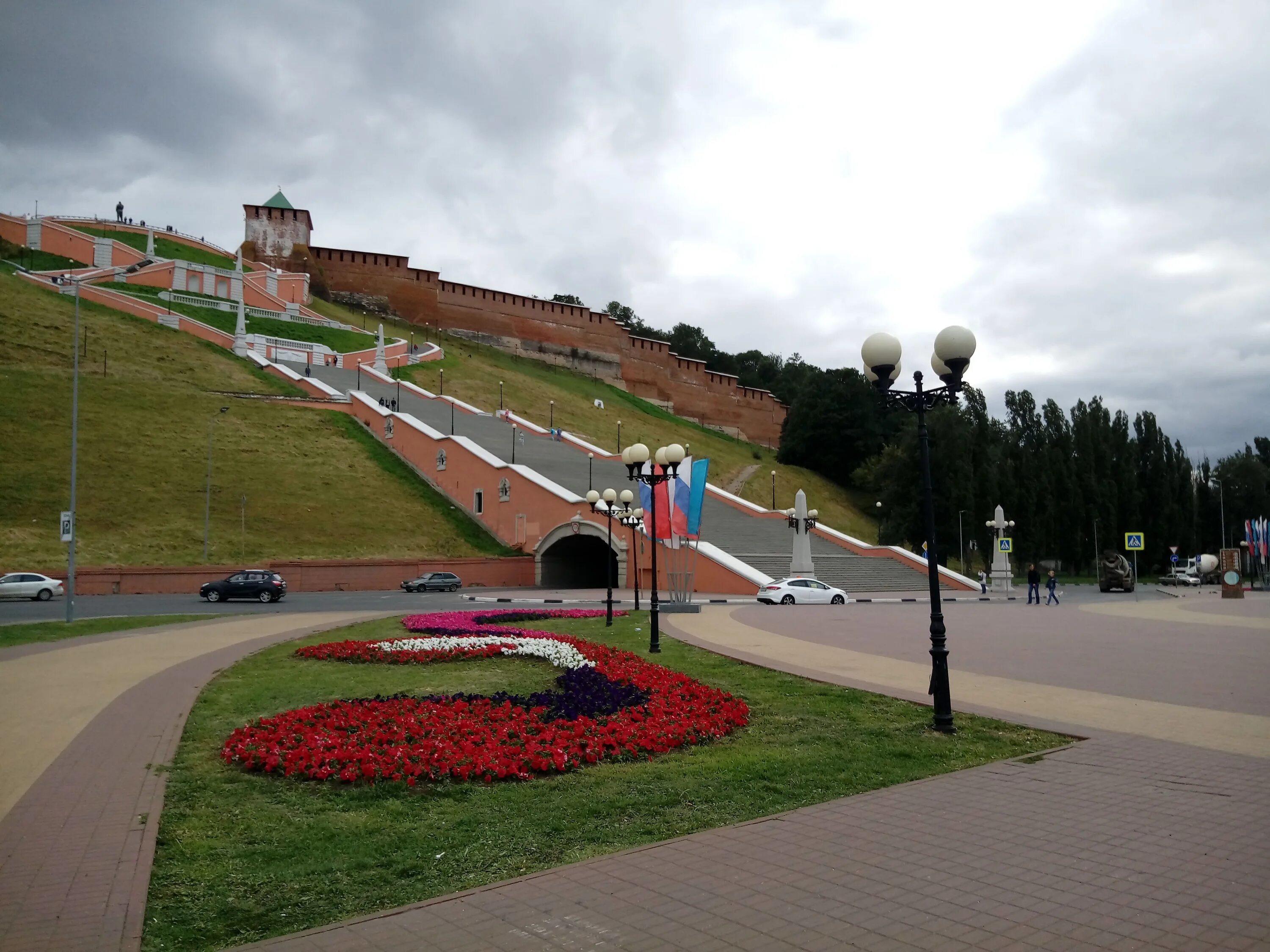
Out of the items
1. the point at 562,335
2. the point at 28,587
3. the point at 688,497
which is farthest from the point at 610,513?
the point at 562,335

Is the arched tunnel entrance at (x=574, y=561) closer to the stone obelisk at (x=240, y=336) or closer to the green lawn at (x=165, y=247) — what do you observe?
the stone obelisk at (x=240, y=336)

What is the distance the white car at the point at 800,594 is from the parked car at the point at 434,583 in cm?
1178

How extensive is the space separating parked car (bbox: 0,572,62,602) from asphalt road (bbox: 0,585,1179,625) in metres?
0.22

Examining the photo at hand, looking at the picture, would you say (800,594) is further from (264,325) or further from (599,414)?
(264,325)

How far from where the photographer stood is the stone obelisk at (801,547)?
30891mm

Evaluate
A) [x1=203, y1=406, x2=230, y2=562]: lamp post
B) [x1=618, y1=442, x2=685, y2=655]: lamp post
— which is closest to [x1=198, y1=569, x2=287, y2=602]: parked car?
[x1=203, y1=406, x2=230, y2=562]: lamp post

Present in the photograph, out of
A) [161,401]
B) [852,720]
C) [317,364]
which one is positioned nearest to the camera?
[852,720]

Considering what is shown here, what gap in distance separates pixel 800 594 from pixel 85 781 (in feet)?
70.3

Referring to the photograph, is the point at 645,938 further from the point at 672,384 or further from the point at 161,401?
the point at 672,384

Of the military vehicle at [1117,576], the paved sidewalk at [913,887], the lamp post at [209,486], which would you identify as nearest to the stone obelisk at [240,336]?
the lamp post at [209,486]

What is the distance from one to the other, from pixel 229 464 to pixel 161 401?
8.00m

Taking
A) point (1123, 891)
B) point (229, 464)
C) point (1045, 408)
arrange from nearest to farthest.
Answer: point (1123, 891)
point (229, 464)
point (1045, 408)

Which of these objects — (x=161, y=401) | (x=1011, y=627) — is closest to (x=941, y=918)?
(x=1011, y=627)

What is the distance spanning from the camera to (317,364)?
6259cm
